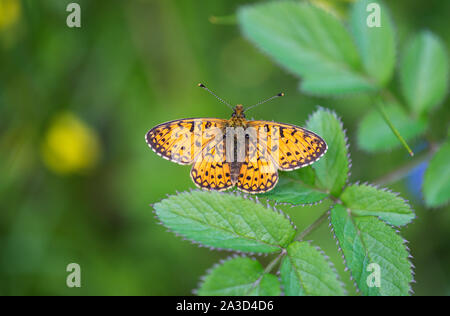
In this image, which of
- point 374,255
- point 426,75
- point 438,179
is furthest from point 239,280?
point 426,75

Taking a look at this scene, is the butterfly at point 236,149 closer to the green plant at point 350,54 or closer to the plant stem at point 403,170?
the green plant at point 350,54

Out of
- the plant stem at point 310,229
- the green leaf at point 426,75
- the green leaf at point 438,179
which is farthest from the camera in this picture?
the green leaf at point 426,75

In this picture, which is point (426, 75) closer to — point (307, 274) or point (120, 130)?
point (307, 274)

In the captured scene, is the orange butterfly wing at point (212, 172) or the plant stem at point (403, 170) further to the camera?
the plant stem at point (403, 170)

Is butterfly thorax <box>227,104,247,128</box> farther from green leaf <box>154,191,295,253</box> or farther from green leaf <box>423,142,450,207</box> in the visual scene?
green leaf <box>423,142,450,207</box>

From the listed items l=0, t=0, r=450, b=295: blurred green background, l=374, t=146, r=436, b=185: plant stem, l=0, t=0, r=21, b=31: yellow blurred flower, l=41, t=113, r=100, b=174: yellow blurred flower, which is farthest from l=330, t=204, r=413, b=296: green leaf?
l=0, t=0, r=21, b=31: yellow blurred flower

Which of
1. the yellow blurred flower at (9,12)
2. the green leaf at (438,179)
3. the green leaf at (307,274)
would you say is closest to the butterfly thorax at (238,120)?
the green leaf at (307,274)
